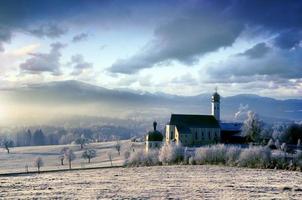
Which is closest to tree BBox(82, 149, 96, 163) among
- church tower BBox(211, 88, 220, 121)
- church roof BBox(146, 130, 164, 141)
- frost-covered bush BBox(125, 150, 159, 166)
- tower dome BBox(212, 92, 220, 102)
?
church roof BBox(146, 130, 164, 141)

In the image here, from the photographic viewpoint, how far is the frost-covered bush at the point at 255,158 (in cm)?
7619

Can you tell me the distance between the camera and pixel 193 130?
4715 inches

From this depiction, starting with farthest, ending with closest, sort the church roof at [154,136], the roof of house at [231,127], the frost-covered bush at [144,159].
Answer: the roof of house at [231,127] < the church roof at [154,136] < the frost-covered bush at [144,159]

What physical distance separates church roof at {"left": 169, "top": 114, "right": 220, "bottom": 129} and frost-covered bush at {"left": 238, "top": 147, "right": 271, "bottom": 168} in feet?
132

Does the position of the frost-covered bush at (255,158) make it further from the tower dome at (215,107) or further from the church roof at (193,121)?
the tower dome at (215,107)

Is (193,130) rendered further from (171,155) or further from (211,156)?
(211,156)

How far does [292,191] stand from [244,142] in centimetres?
8272

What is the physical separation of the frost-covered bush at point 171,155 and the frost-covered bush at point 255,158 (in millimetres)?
14289

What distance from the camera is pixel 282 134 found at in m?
130

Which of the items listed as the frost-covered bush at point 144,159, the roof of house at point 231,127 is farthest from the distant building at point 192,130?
the frost-covered bush at point 144,159

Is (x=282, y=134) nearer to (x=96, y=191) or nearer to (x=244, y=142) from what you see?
(x=244, y=142)

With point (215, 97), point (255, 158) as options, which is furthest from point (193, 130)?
point (255, 158)

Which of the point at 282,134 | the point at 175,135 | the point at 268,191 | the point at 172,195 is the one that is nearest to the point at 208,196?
the point at 172,195

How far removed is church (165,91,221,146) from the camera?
118m
